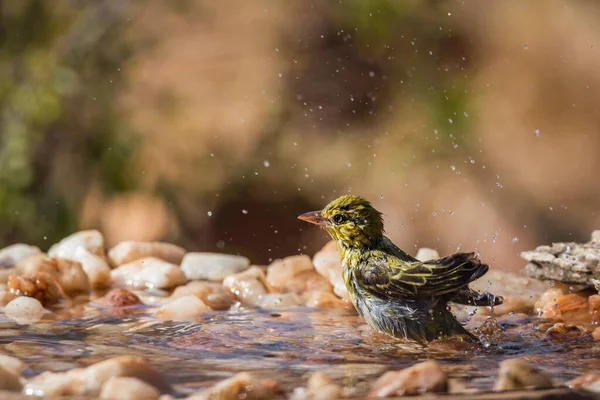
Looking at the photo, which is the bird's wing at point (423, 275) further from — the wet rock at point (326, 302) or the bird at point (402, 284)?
the wet rock at point (326, 302)

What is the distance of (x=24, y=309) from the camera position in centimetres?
352

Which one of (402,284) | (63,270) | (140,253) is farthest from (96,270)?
(402,284)

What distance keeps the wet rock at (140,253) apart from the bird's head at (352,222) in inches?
54.3

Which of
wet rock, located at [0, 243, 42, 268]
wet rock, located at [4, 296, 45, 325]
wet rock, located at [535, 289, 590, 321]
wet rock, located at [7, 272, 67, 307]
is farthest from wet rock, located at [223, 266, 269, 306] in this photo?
wet rock, located at [535, 289, 590, 321]

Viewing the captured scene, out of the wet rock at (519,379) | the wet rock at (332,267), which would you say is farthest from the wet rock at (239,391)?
the wet rock at (332,267)

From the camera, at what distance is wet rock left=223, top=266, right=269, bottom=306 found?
4.02m

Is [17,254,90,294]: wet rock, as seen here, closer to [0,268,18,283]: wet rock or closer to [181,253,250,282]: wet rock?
[0,268,18,283]: wet rock

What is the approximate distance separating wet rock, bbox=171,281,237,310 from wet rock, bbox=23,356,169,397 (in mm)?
1561

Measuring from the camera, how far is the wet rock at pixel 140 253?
464cm

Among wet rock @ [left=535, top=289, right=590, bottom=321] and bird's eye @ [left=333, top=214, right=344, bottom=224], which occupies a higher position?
bird's eye @ [left=333, top=214, right=344, bottom=224]

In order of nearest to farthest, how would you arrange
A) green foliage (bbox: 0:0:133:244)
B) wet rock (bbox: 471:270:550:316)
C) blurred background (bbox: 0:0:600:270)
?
wet rock (bbox: 471:270:550:316) < blurred background (bbox: 0:0:600:270) < green foliage (bbox: 0:0:133:244)

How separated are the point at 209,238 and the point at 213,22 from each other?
2.15 m

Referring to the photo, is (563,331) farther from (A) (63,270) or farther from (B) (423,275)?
(A) (63,270)

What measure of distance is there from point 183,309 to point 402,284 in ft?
3.16
